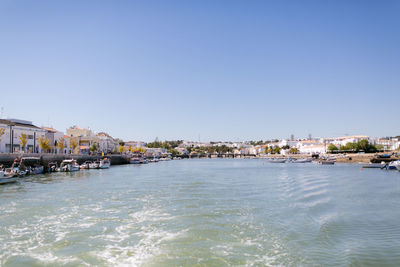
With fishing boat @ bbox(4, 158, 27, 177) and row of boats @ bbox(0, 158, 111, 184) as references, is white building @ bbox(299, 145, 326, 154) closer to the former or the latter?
row of boats @ bbox(0, 158, 111, 184)

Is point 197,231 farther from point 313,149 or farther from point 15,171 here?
point 313,149

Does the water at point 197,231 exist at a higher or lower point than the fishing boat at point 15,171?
lower

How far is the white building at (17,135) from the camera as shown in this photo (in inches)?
2259

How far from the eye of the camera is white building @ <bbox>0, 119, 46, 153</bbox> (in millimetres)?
57375

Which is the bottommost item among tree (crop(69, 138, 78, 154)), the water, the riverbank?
the water

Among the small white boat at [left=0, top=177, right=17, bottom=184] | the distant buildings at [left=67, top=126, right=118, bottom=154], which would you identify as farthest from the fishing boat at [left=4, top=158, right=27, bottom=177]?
the distant buildings at [left=67, top=126, right=118, bottom=154]

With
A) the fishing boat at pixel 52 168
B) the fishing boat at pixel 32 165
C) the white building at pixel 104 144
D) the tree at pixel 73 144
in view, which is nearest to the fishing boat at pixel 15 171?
the fishing boat at pixel 32 165

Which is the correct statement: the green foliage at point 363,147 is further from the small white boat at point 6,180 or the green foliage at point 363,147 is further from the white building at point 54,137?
the small white boat at point 6,180

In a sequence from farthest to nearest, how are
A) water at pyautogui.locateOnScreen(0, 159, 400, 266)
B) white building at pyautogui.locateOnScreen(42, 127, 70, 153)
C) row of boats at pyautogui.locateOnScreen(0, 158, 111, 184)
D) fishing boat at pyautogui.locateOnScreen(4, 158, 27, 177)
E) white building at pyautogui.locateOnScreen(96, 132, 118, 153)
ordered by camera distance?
1. white building at pyautogui.locateOnScreen(96, 132, 118, 153)
2. white building at pyautogui.locateOnScreen(42, 127, 70, 153)
3. fishing boat at pyautogui.locateOnScreen(4, 158, 27, 177)
4. row of boats at pyautogui.locateOnScreen(0, 158, 111, 184)
5. water at pyautogui.locateOnScreen(0, 159, 400, 266)

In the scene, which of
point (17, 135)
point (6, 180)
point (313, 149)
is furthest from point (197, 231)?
point (313, 149)

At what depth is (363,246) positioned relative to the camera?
1063 centimetres

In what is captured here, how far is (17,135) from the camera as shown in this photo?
60562mm

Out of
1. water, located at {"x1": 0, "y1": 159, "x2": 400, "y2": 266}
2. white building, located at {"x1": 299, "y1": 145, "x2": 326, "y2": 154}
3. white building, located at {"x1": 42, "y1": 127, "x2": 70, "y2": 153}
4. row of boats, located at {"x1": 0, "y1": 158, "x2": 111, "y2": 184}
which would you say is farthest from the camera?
white building, located at {"x1": 299, "y1": 145, "x2": 326, "y2": 154}

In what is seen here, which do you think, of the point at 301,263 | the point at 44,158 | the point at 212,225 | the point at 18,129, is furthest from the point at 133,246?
the point at 18,129
